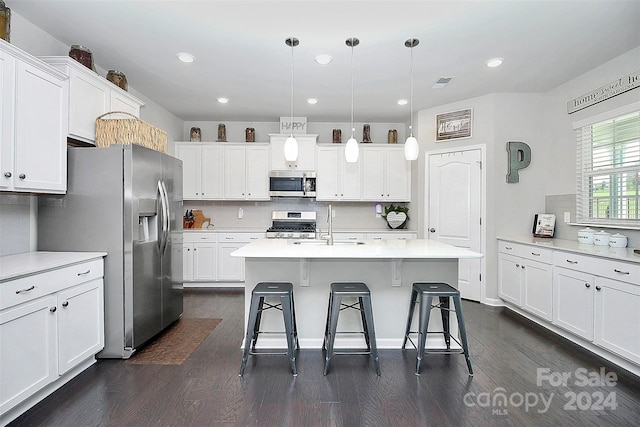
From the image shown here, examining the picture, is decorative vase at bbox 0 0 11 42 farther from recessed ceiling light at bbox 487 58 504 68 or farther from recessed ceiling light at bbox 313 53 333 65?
recessed ceiling light at bbox 487 58 504 68

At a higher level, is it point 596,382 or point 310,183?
point 310,183

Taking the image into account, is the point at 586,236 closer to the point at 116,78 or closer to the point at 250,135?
the point at 250,135

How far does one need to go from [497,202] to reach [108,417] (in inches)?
172

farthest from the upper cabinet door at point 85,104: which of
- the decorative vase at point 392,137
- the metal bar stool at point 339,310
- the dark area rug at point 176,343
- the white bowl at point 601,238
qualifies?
the white bowl at point 601,238

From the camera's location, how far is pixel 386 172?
17.1 feet

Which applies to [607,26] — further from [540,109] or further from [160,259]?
[160,259]

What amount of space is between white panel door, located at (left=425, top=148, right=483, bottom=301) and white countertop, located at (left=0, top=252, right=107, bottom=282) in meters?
3.98

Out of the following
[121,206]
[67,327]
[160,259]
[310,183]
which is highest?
[310,183]

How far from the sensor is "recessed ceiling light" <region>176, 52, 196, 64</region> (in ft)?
10.2

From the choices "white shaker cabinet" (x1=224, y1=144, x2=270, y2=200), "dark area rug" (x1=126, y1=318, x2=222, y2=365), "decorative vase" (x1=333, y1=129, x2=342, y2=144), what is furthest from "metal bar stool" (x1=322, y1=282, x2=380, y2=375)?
"decorative vase" (x1=333, y1=129, x2=342, y2=144)

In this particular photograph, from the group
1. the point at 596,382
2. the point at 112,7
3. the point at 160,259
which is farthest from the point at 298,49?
the point at 596,382

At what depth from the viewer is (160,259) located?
306 cm

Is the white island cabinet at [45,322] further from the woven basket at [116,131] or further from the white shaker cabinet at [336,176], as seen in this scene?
the white shaker cabinet at [336,176]

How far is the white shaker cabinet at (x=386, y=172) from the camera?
521 centimetres
